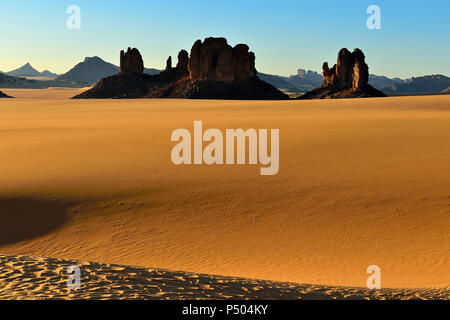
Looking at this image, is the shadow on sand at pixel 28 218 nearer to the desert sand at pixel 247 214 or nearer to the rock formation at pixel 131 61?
the desert sand at pixel 247 214

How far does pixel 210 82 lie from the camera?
348 feet

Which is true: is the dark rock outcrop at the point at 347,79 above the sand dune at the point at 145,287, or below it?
above

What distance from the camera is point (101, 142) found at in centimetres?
2305

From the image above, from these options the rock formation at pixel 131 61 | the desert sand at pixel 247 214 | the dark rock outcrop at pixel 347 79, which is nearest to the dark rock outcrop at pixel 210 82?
the rock formation at pixel 131 61

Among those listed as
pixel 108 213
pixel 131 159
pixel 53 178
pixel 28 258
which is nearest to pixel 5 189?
pixel 53 178

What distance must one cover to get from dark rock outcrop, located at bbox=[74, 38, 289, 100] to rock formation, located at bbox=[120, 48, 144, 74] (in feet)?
24.2

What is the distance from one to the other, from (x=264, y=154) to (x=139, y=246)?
31.4 feet

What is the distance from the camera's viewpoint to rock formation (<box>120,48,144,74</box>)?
121938mm

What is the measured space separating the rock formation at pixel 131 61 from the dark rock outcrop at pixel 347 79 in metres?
49.9

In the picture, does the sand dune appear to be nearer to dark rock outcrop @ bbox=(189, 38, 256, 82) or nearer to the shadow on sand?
the shadow on sand

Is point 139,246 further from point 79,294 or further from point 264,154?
point 264,154

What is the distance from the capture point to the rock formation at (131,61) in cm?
12194

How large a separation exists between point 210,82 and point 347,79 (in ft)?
102
